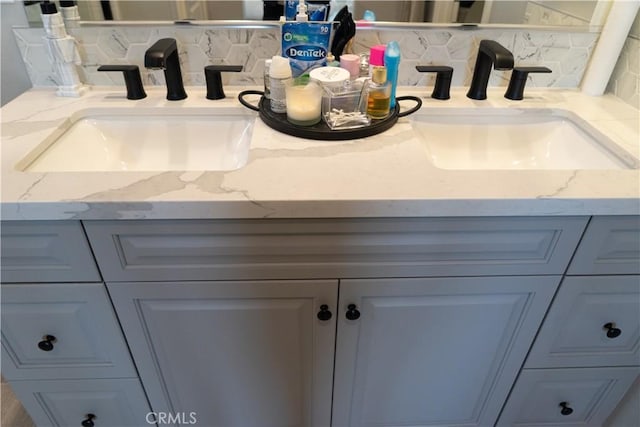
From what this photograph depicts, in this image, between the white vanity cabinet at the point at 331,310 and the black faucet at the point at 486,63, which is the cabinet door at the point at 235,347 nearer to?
the white vanity cabinet at the point at 331,310

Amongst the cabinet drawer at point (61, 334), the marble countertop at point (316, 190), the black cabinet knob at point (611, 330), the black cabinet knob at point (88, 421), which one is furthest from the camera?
the black cabinet knob at point (88, 421)

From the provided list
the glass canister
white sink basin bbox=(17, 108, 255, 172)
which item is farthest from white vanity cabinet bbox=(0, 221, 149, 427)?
the glass canister

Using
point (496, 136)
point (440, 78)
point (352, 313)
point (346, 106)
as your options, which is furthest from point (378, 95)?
point (352, 313)

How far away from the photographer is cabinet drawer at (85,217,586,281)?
68 cm

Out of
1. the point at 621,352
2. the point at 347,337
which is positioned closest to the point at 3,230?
the point at 347,337

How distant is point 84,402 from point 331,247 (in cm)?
73

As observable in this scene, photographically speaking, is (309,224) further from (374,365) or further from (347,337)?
(374,365)

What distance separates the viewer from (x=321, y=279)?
2.51 feet

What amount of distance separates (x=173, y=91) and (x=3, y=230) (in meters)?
0.49

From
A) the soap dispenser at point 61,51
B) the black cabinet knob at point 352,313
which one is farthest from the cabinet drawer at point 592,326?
the soap dispenser at point 61,51

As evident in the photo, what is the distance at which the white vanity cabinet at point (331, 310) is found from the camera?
0.70m

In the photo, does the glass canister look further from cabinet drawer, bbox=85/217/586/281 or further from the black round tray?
cabinet drawer, bbox=85/217/586/281

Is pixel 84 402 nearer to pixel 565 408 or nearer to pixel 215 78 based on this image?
pixel 215 78

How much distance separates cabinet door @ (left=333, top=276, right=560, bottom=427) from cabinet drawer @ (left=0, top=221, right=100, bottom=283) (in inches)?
18.6
